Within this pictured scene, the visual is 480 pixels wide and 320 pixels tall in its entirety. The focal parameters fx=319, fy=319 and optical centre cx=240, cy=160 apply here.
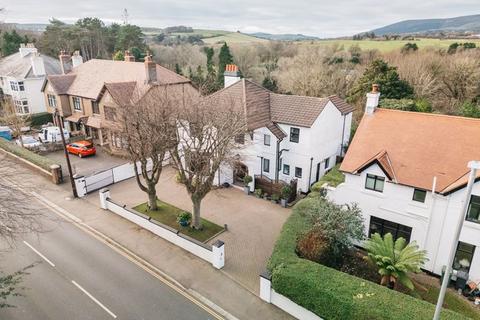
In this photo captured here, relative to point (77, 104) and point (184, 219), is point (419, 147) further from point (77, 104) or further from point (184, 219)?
point (77, 104)

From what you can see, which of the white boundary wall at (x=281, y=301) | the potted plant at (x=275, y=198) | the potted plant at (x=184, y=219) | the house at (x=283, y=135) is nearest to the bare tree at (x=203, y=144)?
the potted plant at (x=184, y=219)

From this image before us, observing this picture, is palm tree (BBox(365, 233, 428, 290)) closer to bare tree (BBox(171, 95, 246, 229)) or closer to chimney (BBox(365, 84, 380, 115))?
chimney (BBox(365, 84, 380, 115))

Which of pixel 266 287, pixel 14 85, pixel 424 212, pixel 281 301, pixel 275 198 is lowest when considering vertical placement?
pixel 281 301

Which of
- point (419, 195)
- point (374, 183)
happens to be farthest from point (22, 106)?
point (419, 195)

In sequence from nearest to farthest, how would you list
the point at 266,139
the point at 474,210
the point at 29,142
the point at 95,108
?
the point at 474,210 < the point at 266,139 < the point at 29,142 < the point at 95,108

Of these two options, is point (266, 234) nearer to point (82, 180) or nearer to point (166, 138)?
point (166, 138)

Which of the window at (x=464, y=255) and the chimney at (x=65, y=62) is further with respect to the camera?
the chimney at (x=65, y=62)

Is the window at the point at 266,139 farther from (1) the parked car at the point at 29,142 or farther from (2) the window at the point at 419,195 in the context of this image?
(1) the parked car at the point at 29,142
